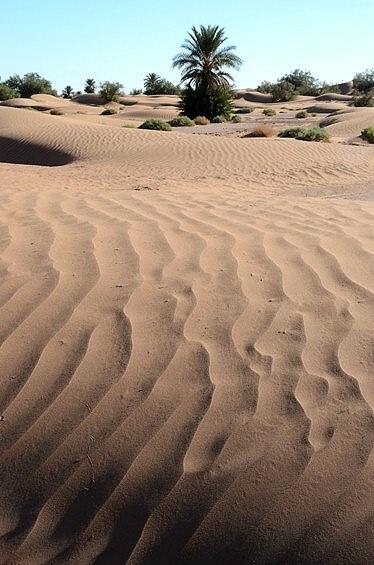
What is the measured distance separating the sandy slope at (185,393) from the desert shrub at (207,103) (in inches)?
1221

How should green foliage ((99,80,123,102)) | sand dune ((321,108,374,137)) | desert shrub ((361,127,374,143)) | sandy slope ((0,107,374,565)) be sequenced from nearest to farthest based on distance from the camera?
sandy slope ((0,107,374,565)) < desert shrub ((361,127,374,143)) < sand dune ((321,108,374,137)) < green foliage ((99,80,123,102))

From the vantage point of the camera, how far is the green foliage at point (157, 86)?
222ft

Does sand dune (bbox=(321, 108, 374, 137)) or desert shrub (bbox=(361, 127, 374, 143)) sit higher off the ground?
desert shrub (bbox=(361, 127, 374, 143))

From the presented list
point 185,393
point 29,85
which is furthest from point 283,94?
point 185,393

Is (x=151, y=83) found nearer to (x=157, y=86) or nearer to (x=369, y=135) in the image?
(x=157, y=86)

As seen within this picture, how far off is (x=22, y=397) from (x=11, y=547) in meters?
0.66

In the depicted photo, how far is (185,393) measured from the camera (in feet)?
8.09

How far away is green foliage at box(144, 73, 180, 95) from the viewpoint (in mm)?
67688

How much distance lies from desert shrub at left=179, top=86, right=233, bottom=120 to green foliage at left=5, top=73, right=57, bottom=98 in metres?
27.4

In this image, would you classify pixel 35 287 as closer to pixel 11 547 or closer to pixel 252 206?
pixel 11 547

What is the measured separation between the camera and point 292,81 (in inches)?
2707

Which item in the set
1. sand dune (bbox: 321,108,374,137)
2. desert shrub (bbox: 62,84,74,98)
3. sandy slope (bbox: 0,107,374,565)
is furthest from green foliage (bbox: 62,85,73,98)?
sandy slope (bbox: 0,107,374,565)

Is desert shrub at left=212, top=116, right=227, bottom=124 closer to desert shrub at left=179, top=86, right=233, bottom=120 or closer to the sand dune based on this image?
desert shrub at left=179, top=86, right=233, bottom=120

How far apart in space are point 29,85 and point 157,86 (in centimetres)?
1575
